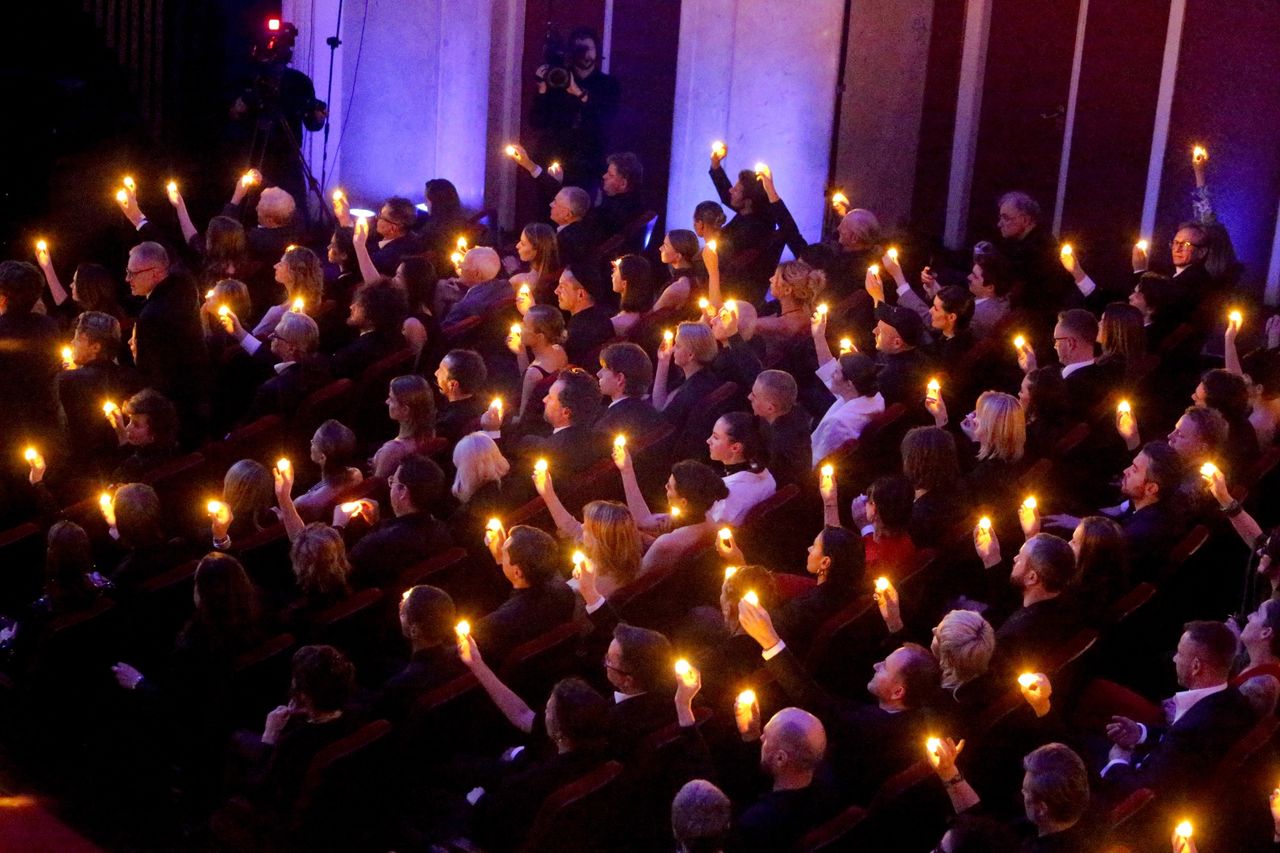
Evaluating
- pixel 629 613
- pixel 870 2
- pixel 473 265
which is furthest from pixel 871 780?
pixel 870 2

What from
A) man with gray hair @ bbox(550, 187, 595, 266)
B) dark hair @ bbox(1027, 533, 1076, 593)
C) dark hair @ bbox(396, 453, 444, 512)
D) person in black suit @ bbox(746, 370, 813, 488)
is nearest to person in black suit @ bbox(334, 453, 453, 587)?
dark hair @ bbox(396, 453, 444, 512)

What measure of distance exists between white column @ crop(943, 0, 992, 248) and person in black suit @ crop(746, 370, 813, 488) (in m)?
5.06

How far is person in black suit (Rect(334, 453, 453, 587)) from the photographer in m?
6.13

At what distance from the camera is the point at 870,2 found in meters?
11.0

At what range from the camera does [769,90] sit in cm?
1109

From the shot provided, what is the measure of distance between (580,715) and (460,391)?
9.39 feet

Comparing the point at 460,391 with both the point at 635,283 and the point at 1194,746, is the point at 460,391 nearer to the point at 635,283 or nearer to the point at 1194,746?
the point at 635,283

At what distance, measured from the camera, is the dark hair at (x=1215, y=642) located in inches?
203

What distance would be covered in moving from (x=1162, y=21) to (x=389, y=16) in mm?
Answer: 5108

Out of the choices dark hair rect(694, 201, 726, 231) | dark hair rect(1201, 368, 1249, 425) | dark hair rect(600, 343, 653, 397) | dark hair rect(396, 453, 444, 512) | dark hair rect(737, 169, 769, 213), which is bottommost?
dark hair rect(396, 453, 444, 512)

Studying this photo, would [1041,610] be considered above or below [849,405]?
below

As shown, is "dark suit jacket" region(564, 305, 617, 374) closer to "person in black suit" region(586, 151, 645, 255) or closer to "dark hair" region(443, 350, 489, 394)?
"dark hair" region(443, 350, 489, 394)

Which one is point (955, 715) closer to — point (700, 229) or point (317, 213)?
point (700, 229)

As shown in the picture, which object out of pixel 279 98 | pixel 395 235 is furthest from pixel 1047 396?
pixel 279 98
